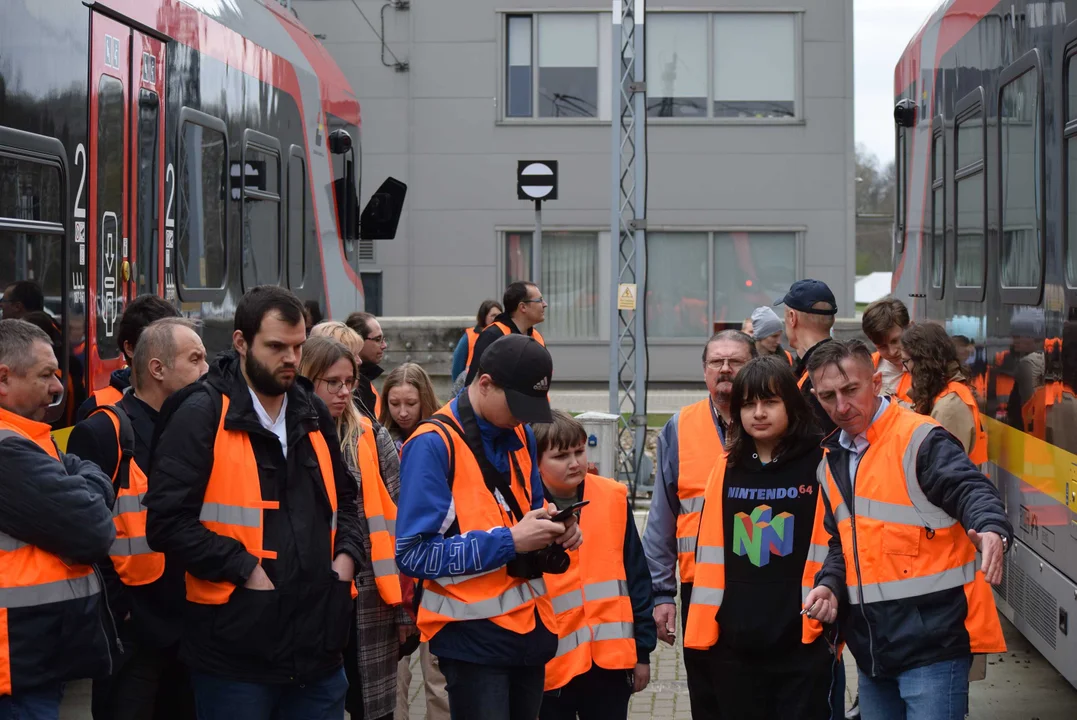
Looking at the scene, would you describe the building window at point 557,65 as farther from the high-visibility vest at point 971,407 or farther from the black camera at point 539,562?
the black camera at point 539,562

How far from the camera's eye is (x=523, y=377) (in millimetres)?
3906

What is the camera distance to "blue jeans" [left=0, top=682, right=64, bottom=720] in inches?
155

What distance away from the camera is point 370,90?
80.6 feet

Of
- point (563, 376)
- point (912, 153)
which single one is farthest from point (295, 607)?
point (563, 376)

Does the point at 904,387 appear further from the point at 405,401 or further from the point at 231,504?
the point at 231,504

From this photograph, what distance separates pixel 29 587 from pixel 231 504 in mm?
605

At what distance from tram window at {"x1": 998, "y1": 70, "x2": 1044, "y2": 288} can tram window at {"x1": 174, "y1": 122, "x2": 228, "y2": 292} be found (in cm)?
422

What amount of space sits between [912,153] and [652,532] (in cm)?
580

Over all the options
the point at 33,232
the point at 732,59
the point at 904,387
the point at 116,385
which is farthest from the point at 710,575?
the point at 732,59

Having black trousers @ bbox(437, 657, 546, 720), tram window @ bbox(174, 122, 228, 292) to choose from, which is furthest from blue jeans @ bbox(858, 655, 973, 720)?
tram window @ bbox(174, 122, 228, 292)

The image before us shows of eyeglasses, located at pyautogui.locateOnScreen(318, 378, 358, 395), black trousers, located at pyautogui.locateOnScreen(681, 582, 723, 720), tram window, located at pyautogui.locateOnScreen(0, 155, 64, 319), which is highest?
tram window, located at pyautogui.locateOnScreen(0, 155, 64, 319)

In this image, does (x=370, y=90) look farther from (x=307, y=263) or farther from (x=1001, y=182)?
(x=1001, y=182)

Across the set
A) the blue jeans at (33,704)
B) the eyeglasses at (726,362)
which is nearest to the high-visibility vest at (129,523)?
the blue jeans at (33,704)

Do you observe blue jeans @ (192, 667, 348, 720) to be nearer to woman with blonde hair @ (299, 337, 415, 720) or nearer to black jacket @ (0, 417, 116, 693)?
black jacket @ (0, 417, 116, 693)
